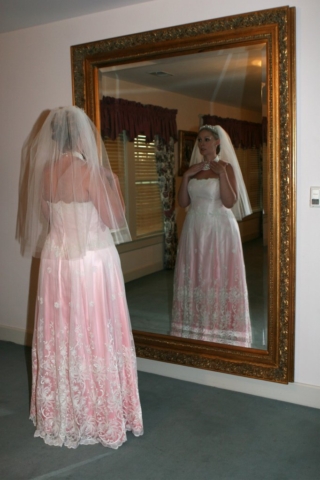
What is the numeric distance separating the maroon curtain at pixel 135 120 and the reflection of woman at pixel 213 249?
233 millimetres

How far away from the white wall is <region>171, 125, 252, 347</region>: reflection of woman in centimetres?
31

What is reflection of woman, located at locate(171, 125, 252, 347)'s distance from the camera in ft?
9.89

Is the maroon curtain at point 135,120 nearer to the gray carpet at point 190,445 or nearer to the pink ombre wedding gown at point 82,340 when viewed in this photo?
the pink ombre wedding gown at point 82,340

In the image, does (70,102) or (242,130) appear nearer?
(242,130)

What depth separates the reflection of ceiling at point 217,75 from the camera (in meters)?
2.83

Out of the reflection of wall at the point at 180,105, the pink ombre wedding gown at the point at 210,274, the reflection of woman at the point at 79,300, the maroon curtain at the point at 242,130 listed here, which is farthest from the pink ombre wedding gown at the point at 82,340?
the maroon curtain at the point at 242,130

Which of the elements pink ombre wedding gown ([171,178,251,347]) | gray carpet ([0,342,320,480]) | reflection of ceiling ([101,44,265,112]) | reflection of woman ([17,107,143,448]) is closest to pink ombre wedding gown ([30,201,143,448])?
reflection of woman ([17,107,143,448])

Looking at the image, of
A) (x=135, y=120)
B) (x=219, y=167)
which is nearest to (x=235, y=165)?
(x=219, y=167)

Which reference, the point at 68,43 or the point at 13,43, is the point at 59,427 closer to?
the point at 68,43

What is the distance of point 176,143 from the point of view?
124 inches

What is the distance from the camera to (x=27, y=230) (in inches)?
108

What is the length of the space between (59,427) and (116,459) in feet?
1.12

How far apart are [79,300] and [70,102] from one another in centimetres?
161

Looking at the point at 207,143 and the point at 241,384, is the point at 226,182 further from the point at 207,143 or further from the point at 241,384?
the point at 241,384
